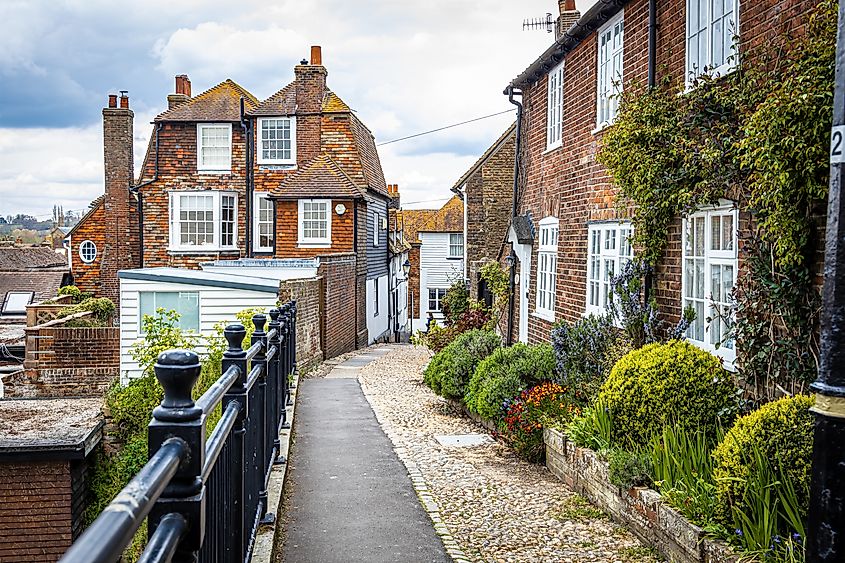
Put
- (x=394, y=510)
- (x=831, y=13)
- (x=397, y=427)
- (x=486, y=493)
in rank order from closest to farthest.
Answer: (x=831, y=13) → (x=394, y=510) → (x=486, y=493) → (x=397, y=427)

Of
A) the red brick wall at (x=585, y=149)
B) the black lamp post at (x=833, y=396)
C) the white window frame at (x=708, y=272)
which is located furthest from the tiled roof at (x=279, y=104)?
the black lamp post at (x=833, y=396)

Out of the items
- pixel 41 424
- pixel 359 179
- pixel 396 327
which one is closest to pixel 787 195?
pixel 41 424

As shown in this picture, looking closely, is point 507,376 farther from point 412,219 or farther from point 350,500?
point 412,219

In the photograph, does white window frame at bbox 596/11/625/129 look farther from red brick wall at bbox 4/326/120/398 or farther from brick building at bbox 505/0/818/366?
red brick wall at bbox 4/326/120/398

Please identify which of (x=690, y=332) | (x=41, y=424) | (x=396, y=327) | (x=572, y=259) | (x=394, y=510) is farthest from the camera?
(x=396, y=327)

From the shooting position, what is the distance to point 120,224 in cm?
3322

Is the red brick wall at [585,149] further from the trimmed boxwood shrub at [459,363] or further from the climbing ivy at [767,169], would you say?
the trimmed boxwood shrub at [459,363]

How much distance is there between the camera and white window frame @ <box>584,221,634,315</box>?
469 inches

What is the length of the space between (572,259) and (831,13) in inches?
308

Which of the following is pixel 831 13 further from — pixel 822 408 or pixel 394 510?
pixel 394 510

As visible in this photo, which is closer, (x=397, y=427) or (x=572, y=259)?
(x=397, y=427)

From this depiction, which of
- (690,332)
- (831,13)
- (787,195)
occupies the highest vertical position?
(831,13)

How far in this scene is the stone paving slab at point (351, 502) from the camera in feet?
21.9

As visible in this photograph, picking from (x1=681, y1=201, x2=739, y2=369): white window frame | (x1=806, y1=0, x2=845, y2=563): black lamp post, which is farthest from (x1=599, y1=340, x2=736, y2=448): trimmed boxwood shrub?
(x1=806, y1=0, x2=845, y2=563): black lamp post
